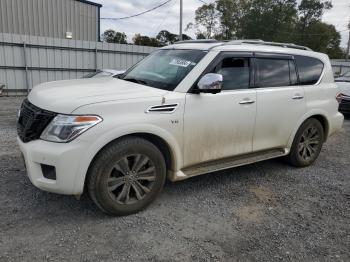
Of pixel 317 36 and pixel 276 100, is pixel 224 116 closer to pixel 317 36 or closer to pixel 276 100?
pixel 276 100

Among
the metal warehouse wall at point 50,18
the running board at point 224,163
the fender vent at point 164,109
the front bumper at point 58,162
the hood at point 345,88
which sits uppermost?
the metal warehouse wall at point 50,18

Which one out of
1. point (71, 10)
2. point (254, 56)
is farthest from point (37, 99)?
point (71, 10)

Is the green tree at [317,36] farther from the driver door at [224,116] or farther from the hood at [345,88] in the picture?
the driver door at [224,116]

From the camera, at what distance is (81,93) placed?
3.37 m

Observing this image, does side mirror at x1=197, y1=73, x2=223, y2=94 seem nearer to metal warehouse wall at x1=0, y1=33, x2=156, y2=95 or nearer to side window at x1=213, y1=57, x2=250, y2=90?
side window at x1=213, y1=57, x2=250, y2=90

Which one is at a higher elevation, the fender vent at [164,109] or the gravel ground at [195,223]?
the fender vent at [164,109]

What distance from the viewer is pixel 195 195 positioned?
13.5 feet

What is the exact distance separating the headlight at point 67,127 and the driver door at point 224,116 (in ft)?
3.67

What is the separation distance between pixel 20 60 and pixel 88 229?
1181cm

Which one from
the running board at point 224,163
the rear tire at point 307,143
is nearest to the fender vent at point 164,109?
the running board at point 224,163

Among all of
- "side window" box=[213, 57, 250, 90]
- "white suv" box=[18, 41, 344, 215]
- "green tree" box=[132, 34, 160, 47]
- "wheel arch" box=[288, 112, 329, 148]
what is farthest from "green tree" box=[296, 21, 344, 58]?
"side window" box=[213, 57, 250, 90]

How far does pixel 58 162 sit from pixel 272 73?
10.1 ft

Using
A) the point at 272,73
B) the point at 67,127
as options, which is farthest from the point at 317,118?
the point at 67,127

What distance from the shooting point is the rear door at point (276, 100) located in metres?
4.43
